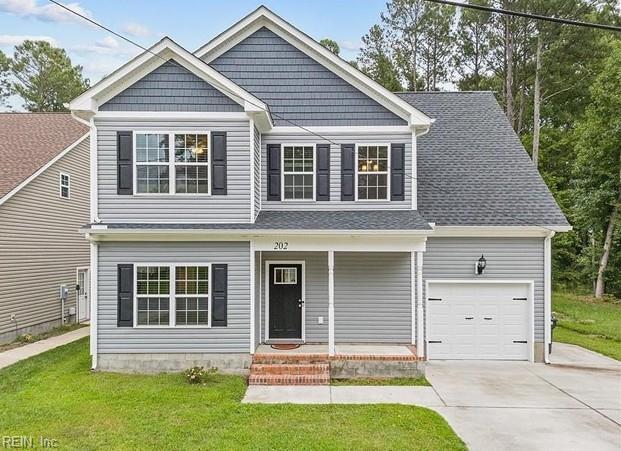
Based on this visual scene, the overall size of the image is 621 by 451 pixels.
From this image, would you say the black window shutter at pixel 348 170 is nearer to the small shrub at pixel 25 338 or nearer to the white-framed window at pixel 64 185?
the small shrub at pixel 25 338

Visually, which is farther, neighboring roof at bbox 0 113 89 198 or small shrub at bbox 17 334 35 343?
neighboring roof at bbox 0 113 89 198

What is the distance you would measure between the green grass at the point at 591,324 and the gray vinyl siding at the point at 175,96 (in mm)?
11308

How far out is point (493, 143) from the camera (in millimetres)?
12062

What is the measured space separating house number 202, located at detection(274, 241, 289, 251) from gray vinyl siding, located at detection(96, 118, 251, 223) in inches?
32.2

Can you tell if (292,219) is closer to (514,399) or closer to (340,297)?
(340,297)

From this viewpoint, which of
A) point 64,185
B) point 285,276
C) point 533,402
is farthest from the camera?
point 64,185

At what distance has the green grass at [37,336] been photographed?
11367 millimetres

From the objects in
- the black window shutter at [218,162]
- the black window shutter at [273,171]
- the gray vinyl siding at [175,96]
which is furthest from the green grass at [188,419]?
the gray vinyl siding at [175,96]

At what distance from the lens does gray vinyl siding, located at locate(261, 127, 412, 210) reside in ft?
33.1

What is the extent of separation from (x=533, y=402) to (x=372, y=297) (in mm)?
3835

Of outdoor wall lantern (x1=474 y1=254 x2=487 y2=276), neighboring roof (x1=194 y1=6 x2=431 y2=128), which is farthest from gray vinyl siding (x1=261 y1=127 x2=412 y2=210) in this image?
outdoor wall lantern (x1=474 y1=254 x2=487 y2=276)

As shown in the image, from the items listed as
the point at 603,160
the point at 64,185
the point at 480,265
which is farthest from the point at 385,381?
the point at 603,160

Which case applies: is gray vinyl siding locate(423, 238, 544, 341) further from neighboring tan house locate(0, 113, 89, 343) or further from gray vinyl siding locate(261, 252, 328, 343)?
neighboring tan house locate(0, 113, 89, 343)

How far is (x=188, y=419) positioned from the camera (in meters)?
6.38
